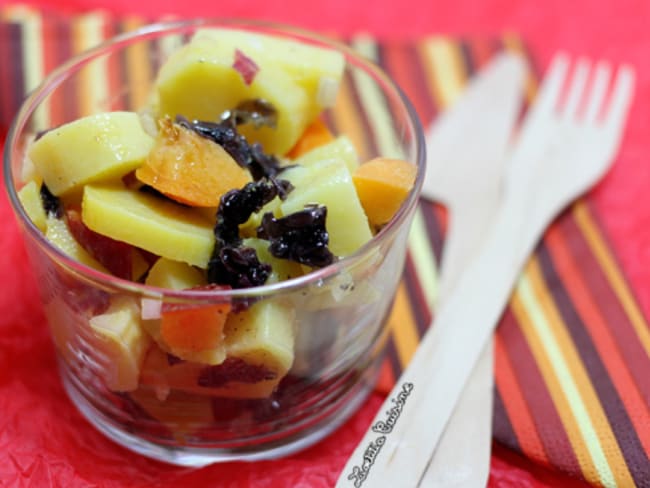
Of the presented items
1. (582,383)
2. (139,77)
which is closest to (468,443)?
(582,383)

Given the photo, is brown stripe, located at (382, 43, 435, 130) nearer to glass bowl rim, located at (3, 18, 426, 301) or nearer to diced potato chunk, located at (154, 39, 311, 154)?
glass bowl rim, located at (3, 18, 426, 301)

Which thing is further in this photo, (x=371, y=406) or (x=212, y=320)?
(x=371, y=406)

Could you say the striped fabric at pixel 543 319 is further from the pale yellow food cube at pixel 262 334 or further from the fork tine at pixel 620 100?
the pale yellow food cube at pixel 262 334

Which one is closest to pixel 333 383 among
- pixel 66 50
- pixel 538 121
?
pixel 538 121

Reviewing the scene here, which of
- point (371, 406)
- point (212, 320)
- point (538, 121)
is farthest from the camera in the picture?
point (538, 121)

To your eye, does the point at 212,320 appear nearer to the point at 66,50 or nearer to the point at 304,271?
the point at 304,271

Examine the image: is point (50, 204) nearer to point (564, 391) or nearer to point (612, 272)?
point (564, 391)
